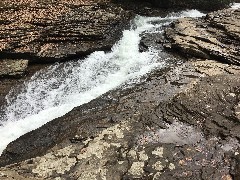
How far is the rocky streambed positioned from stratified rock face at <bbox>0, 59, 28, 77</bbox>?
3.21 metres

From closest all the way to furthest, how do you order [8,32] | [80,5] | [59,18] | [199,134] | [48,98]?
[199,134] < [48,98] < [8,32] < [59,18] < [80,5]

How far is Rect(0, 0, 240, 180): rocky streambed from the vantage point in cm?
567

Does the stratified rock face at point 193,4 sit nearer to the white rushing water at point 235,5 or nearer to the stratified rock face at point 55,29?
the white rushing water at point 235,5

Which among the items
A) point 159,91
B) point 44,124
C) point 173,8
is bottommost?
point 44,124

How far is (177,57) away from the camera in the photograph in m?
11.0

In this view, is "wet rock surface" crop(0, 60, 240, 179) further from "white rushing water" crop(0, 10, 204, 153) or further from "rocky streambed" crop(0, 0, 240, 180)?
"white rushing water" crop(0, 10, 204, 153)

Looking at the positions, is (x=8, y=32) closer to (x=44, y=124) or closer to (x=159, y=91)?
(x=44, y=124)

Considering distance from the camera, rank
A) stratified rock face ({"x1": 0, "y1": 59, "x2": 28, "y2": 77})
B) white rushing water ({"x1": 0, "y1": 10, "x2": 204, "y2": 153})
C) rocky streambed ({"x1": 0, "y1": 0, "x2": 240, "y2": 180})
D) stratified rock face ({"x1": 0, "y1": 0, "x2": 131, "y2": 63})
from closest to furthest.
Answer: rocky streambed ({"x1": 0, "y1": 0, "x2": 240, "y2": 180})
white rushing water ({"x1": 0, "y1": 10, "x2": 204, "y2": 153})
stratified rock face ({"x1": 0, "y1": 59, "x2": 28, "y2": 77})
stratified rock face ({"x1": 0, "y1": 0, "x2": 131, "y2": 63})

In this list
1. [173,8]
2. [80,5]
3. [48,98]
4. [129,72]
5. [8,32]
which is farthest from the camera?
[173,8]

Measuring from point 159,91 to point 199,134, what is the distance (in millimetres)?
2065

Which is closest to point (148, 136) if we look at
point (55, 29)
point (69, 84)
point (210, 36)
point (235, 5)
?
point (69, 84)

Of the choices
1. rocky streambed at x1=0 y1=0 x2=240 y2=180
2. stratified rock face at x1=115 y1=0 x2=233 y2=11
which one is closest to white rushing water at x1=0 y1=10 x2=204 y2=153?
rocky streambed at x1=0 y1=0 x2=240 y2=180

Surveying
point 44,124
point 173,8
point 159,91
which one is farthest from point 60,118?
point 173,8

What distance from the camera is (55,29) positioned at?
12008mm
